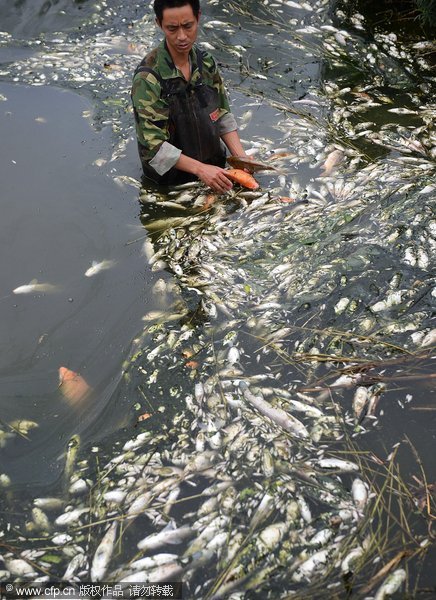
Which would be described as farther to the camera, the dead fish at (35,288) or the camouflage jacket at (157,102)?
the camouflage jacket at (157,102)

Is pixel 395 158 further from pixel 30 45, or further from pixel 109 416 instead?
pixel 30 45

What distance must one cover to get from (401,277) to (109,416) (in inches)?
79.2

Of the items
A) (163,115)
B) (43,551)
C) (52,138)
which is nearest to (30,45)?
(52,138)

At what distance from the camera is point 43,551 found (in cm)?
311

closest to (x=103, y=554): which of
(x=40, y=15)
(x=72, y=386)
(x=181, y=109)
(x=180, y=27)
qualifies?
(x=72, y=386)

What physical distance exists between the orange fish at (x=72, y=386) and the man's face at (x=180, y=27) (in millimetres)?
2346

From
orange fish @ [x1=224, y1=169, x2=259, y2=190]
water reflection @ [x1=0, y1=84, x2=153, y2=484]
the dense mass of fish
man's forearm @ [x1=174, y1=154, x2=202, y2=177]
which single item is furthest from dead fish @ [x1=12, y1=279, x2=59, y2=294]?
orange fish @ [x1=224, y1=169, x2=259, y2=190]

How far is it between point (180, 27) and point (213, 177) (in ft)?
3.46

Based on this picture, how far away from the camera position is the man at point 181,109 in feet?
15.8

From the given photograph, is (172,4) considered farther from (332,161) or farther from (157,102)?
(332,161)

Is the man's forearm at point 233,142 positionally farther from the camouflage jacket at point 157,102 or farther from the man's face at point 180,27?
the man's face at point 180,27

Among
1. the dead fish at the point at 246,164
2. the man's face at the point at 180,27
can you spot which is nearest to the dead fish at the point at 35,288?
the dead fish at the point at 246,164

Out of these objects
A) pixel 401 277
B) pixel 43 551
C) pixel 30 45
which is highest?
pixel 30 45

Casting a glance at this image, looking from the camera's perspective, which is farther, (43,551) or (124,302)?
(124,302)
